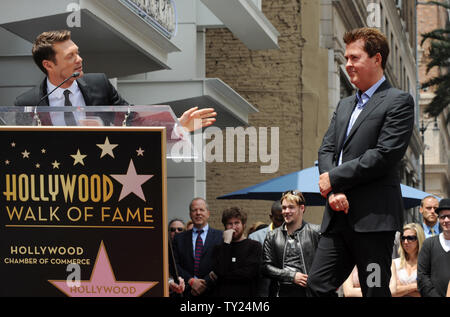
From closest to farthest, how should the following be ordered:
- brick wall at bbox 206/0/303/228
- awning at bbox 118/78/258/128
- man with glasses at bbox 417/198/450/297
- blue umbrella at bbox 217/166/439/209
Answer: man with glasses at bbox 417/198/450/297 < blue umbrella at bbox 217/166/439/209 < awning at bbox 118/78/258/128 < brick wall at bbox 206/0/303/228

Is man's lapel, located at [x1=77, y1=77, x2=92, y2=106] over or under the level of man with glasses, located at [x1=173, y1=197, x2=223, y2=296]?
over

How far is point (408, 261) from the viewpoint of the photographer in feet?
36.3

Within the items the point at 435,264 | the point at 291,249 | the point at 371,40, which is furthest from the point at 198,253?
the point at 371,40

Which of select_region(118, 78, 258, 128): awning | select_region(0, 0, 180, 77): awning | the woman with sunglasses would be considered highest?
select_region(0, 0, 180, 77): awning

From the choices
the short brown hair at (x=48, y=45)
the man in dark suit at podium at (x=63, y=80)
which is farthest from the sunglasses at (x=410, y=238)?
the short brown hair at (x=48, y=45)

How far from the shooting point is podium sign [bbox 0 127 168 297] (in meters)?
4.70

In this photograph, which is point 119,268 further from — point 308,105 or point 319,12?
point 319,12

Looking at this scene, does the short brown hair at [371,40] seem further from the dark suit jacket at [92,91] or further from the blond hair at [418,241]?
the blond hair at [418,241]

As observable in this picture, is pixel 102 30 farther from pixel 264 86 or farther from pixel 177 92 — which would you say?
pixel 264 86

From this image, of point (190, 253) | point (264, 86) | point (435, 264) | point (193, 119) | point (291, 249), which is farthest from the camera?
point (264, 86)

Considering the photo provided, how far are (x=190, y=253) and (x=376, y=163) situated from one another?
6.38m

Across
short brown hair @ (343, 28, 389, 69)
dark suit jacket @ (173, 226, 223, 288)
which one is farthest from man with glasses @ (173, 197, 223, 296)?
short brown hair @ (343, 28, 389, 69)

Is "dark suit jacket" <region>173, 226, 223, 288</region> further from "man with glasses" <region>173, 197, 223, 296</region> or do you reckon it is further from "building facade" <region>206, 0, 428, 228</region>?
"building facade" <region>206, 0, 428, 228</region>

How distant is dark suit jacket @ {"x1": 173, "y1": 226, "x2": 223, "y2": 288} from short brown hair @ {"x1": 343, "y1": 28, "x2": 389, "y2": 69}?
20.1 ft
